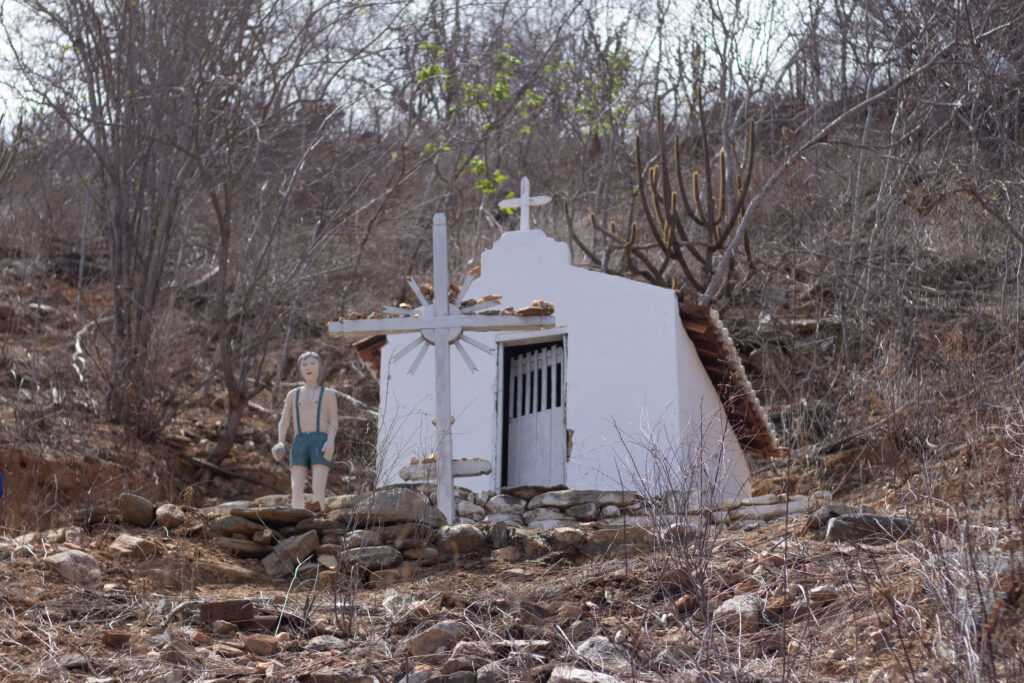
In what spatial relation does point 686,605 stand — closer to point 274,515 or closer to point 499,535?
point 499,535

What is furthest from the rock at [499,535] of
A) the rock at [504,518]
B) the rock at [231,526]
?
the rock at [231,526]

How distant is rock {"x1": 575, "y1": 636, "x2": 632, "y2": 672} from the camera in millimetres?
5234

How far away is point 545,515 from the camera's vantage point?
9.33m

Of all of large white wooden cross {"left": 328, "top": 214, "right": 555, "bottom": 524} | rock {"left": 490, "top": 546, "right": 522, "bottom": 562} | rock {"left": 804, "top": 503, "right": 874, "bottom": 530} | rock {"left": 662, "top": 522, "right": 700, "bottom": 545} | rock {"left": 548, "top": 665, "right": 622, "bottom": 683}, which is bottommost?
rock {"left": 548, "top": 665, "right": 622, "bottom": 683}

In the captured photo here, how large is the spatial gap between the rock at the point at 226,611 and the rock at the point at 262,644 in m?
0.33

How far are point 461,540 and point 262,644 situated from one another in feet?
7.76

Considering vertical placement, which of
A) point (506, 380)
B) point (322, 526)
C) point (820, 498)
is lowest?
point (322, 526)

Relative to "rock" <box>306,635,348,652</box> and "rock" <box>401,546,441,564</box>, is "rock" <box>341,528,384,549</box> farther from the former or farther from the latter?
"rock" <box>306,635,348,652</box>

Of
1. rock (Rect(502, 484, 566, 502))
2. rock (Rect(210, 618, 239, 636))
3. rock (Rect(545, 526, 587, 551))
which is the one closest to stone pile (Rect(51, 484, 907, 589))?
rock (Rect(545, 526, 587, 551))

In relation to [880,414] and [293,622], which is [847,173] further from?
[293,622]

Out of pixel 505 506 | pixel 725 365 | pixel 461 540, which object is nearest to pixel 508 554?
pixel 461 540

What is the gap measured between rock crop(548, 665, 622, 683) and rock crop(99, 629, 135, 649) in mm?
2330

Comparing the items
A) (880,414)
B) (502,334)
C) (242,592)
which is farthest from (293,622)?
(880,414)

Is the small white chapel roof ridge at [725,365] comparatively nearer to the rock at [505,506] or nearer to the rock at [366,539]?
the rock at [505,506]
